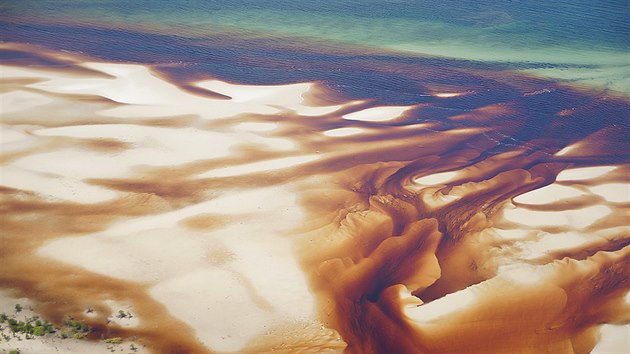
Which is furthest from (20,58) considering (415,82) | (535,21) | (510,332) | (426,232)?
(535,21)

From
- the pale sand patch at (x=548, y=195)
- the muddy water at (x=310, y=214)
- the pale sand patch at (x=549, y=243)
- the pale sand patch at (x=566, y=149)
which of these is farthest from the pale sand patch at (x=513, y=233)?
the pale sand patch at (x=566, y=149)

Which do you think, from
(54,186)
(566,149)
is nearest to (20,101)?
(54,186)

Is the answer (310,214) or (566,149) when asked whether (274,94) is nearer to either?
(310,214)

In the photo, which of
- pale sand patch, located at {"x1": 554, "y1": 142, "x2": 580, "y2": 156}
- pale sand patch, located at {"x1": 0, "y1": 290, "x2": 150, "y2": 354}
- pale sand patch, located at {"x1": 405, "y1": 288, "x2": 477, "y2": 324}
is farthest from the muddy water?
pale sand patch, located at {"x1": 0, "y1": 290, "x2": 150, "y2": 354}

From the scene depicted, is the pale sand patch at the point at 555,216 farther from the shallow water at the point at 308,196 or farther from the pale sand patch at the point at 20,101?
the pale sand patch at the point at 20,101

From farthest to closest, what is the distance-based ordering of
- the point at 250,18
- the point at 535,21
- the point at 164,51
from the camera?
the point at 535,21 < the point at 250,18 < the point at 164,51

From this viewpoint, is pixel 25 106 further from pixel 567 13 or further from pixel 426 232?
pixel 567 13
